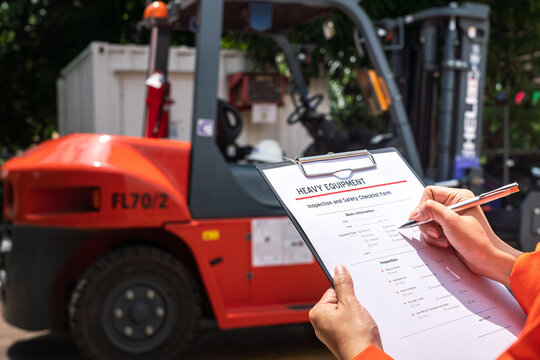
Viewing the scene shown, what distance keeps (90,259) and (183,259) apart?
1.97ft

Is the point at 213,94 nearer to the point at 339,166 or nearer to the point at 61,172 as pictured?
the point at 61,172

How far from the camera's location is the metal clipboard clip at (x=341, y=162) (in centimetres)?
152

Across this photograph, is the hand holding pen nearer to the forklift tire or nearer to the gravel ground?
the forklift tire

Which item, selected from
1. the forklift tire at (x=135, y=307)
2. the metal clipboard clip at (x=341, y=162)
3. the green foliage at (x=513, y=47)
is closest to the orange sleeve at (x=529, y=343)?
the metal clipboard clip at (x=341, y=162)

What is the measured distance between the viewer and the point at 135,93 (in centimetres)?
827

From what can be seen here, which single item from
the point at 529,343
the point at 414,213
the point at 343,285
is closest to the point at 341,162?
the point at 414,213

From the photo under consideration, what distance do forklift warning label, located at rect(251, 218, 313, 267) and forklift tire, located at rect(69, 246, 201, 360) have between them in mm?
475

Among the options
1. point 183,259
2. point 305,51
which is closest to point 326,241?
point 183,259

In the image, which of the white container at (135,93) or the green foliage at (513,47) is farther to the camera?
the green foliage at (513,47)

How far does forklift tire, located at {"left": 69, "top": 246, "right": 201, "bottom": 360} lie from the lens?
395 centimetres

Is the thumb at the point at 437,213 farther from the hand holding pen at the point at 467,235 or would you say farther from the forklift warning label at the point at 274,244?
the forklift warning label at the point at 274,244

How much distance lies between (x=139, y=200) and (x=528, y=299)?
9.04ft

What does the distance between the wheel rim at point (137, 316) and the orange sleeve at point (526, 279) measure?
115 inches

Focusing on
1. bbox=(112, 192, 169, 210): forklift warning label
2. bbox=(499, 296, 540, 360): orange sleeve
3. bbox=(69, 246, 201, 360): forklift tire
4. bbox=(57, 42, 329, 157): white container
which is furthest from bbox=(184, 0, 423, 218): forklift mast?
bbox=(57, 42, 329, 157): white container
